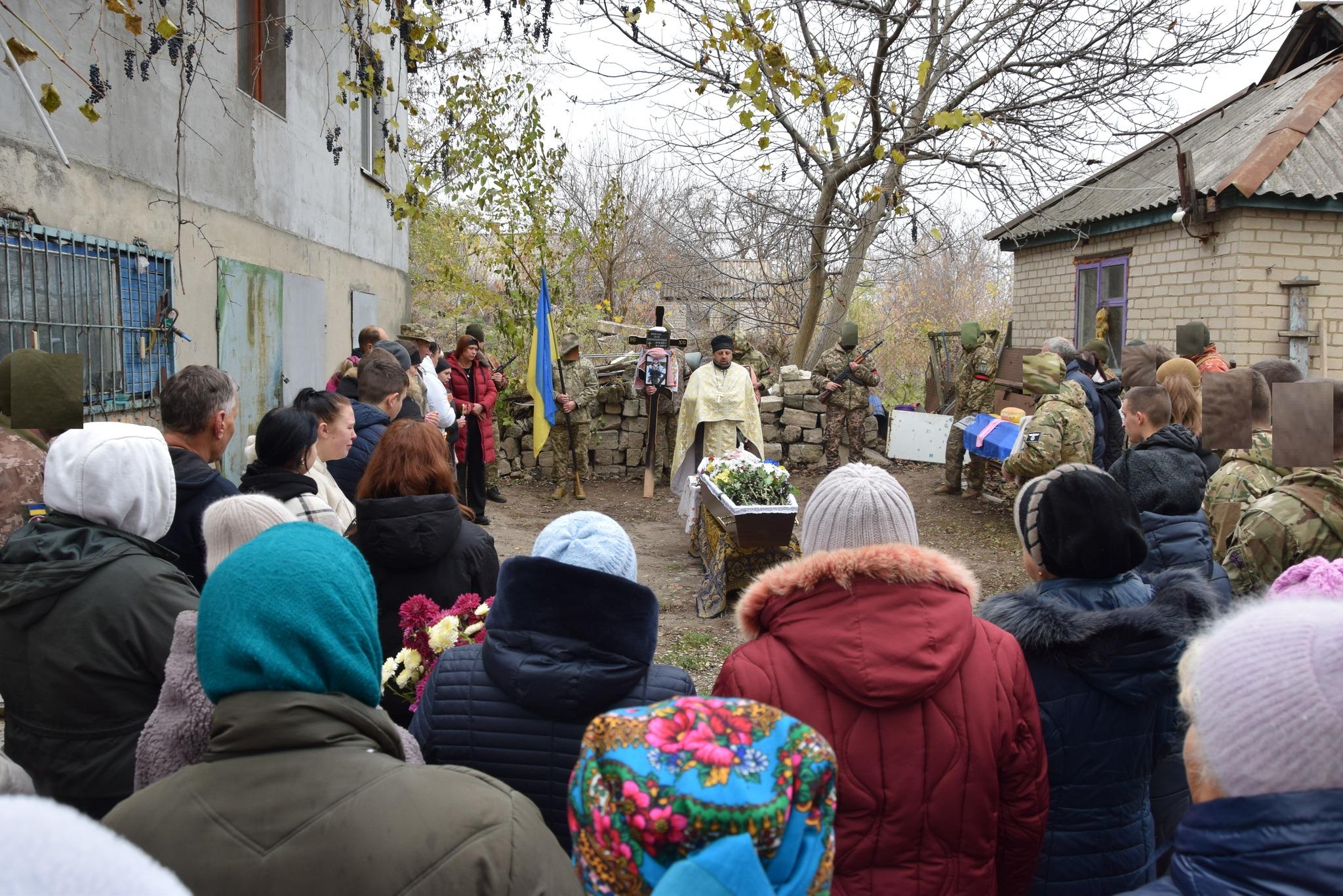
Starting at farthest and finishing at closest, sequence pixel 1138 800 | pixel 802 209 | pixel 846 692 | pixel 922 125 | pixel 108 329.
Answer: pixel 802 209 < pixel 922 125 < pixel 108 329 < pixel 1138 800 < pixel 846 692

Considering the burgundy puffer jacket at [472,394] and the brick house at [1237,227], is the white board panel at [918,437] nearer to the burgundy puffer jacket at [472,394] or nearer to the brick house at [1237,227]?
the brick house at [1237,227]

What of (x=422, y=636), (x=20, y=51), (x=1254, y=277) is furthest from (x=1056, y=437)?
(x=20, y=51)

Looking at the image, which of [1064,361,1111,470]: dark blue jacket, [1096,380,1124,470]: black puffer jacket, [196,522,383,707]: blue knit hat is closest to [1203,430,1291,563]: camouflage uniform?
[196,522,383,707]: blue knit hat

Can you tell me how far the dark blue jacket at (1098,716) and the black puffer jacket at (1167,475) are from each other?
5.40 ft

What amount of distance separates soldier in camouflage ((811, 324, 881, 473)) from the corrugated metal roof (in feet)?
8.03

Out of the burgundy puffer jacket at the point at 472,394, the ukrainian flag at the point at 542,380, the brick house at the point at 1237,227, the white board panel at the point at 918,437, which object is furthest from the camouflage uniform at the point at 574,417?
the brick house at the point at 1237,227

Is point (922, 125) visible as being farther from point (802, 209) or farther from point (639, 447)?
point (639, 447)

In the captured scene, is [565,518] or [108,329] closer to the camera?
[565,518]

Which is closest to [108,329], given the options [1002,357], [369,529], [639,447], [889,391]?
[369,529]

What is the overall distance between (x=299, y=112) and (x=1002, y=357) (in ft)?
31.1

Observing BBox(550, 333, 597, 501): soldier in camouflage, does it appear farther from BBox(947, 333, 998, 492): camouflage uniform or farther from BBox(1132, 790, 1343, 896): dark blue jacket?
BBox(1132, 790, 1343, 896): dark blue jacket

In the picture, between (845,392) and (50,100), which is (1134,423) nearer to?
(50,100)

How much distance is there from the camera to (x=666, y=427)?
41.9 feet

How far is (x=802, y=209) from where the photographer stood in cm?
1238
